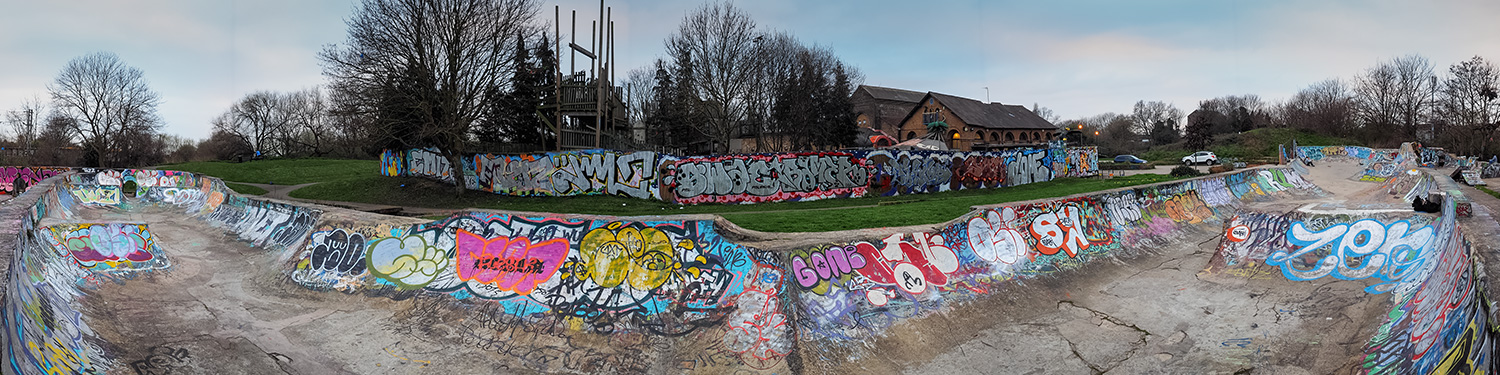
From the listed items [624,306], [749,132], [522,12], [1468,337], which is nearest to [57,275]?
[624,306]

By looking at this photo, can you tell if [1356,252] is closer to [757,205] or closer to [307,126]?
[757,205]

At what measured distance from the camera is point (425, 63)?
23.4 metres

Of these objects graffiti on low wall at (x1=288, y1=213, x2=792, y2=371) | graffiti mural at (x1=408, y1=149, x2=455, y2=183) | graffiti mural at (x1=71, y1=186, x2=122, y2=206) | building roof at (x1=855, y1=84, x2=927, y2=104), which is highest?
building roof at (x1=855, y1=84, x2=927, y2=104)

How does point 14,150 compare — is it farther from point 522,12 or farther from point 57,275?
point 57,275

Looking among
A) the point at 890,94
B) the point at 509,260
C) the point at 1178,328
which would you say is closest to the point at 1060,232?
the point at 1178,328

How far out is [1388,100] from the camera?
2228 inches

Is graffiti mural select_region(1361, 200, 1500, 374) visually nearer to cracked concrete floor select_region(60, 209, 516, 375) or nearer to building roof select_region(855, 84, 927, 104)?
cracked concrete floor select_region(60, 209, 516, 375)

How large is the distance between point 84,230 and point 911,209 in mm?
16962

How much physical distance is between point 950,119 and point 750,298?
52.5m

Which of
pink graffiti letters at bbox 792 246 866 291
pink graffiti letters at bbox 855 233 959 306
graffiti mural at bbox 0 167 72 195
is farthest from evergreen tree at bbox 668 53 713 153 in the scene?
graffiti mural at bbox 0 167 72 195

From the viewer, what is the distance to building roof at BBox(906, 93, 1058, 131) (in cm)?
5697

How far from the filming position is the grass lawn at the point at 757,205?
14.9 m

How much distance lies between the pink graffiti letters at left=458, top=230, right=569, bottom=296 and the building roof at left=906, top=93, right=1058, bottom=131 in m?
51.8

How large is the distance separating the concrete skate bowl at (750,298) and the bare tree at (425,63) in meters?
12.9
